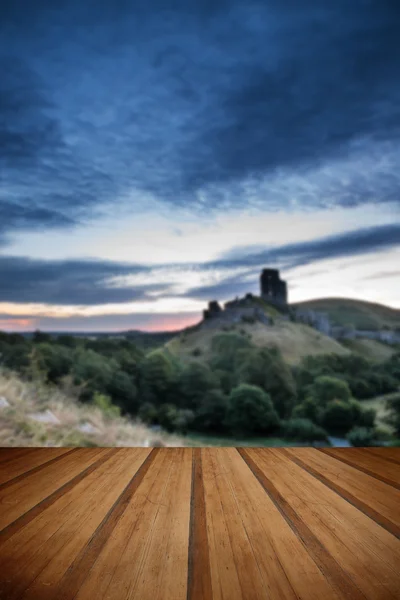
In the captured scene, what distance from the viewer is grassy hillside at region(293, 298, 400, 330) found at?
10.3 meters

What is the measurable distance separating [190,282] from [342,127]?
4.40 metres

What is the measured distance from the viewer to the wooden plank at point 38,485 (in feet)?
7.06

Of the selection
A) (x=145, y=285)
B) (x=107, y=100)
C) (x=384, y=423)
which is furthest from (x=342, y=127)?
(x=384, y=423)

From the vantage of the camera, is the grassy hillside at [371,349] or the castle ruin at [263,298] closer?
the castle ruin at [263,298]

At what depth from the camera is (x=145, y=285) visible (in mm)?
9984

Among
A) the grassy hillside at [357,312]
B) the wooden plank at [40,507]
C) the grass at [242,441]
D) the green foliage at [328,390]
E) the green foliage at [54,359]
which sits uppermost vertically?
the grassy hillside at [357,312]

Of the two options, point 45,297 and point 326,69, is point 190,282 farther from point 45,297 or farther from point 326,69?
point 326,69

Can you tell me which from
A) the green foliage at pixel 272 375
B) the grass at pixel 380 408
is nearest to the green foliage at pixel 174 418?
the green foliage at pixel 272 375

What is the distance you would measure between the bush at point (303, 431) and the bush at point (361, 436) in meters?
0.72

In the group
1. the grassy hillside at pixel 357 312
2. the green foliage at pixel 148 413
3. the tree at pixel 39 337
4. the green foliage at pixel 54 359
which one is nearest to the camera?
the tree at pixel 39 337

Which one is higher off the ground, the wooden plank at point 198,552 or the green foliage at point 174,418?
the wooden plank at point 198,552

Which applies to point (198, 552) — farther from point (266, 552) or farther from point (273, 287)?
point (273, 287)

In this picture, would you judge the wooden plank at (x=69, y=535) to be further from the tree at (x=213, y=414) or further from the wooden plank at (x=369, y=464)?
the tree at (x=213, y=414)

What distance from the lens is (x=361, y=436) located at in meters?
12.8
